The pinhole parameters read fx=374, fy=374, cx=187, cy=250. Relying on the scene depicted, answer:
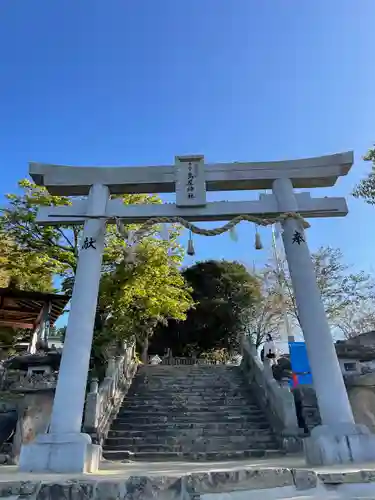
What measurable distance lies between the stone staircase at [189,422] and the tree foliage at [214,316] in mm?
13266

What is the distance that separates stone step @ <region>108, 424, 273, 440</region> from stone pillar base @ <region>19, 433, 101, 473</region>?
13.2 feet

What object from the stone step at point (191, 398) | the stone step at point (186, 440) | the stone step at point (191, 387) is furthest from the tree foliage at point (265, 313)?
the stone step at point (186, 440)

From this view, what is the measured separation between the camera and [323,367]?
4918mm

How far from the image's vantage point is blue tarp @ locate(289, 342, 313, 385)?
10969mm

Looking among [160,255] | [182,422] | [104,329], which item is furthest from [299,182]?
[104,329]

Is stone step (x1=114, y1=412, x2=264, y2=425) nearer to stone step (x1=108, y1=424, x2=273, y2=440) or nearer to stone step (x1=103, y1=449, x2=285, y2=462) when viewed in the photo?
stone step (x1=108, y1=424, x2=273, y2=440)

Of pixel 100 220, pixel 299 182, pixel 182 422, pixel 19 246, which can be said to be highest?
pixel 19 246

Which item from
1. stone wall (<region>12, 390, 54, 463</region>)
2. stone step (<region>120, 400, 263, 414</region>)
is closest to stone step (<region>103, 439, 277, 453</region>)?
stone wall (<region>12, 390, 54, 463</region>)

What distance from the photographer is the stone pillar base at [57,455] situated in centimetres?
412

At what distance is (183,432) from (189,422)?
59 cm

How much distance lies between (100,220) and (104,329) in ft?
25.6

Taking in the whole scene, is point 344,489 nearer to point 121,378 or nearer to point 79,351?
point 79,351

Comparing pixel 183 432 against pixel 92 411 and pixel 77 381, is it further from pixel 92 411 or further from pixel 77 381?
pixel 77 381

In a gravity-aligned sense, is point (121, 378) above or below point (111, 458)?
above
